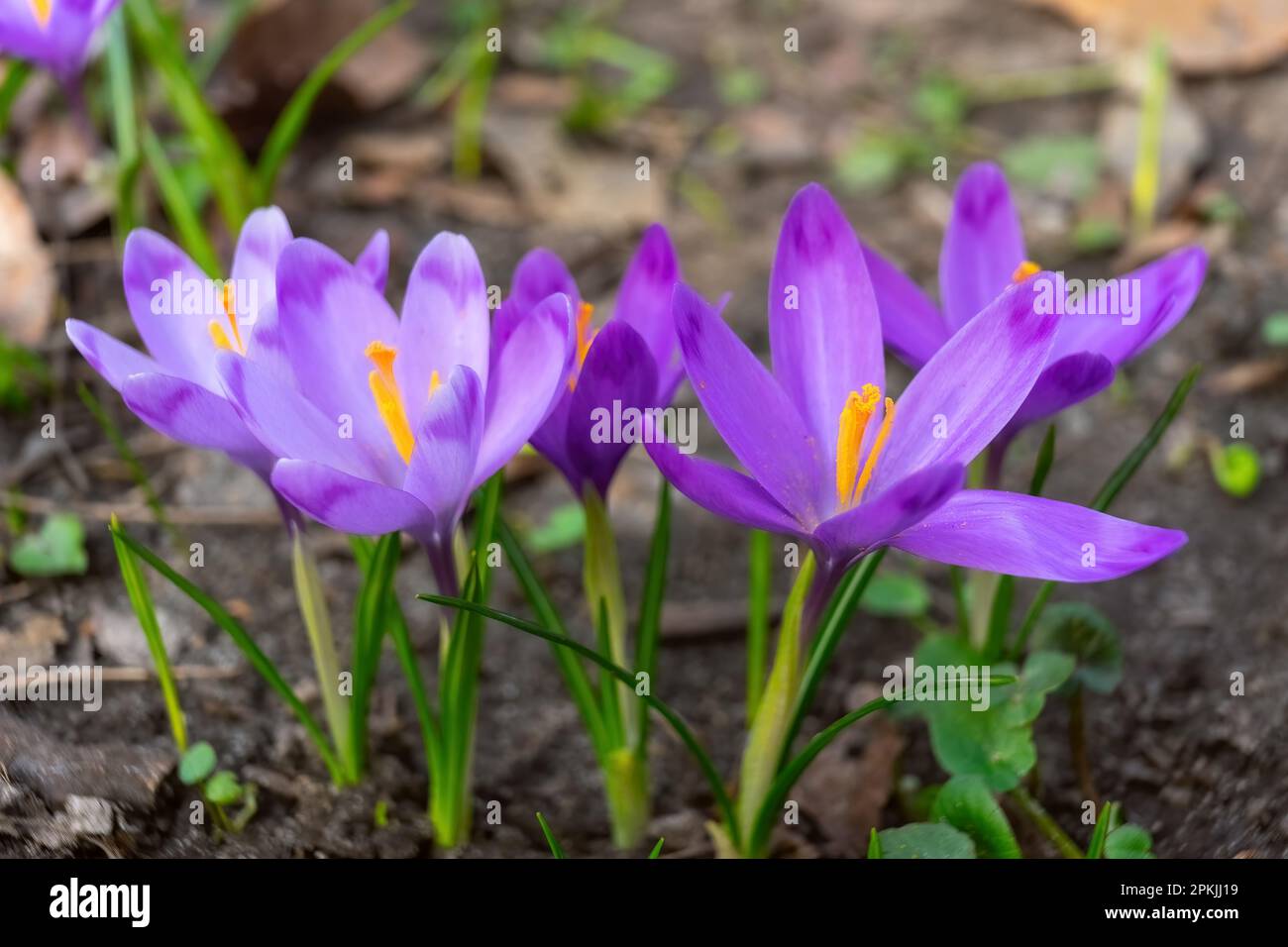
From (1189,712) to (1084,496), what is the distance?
1.70 feet

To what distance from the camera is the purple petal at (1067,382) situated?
1.24 metres

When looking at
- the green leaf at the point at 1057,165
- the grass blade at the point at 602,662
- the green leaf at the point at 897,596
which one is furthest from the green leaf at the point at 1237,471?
the grass blade at the point at 602,662

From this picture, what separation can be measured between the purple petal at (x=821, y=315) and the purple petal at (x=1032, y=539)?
18 cm

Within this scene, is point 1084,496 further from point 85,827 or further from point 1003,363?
point 85,827

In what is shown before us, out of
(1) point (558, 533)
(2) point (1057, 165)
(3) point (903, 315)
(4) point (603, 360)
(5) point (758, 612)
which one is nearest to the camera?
(4) point (603, 360)

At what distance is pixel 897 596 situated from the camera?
5.93 feet

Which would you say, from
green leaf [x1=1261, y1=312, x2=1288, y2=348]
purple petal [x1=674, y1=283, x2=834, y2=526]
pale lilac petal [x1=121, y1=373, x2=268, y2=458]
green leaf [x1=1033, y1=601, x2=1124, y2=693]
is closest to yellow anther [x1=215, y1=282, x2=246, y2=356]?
pale lilac petal [x1=121, y1=373, x2=268, y2=458]

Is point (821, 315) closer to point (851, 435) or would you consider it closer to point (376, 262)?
point (851, 435)

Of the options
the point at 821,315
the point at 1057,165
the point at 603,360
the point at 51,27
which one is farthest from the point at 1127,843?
the point at 1057,165

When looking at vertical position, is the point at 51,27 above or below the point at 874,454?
above

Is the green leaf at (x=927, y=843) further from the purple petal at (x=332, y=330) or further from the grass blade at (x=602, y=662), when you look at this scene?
the purple petal at (x=332, y=330)

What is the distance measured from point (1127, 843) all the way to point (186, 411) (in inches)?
40.7
